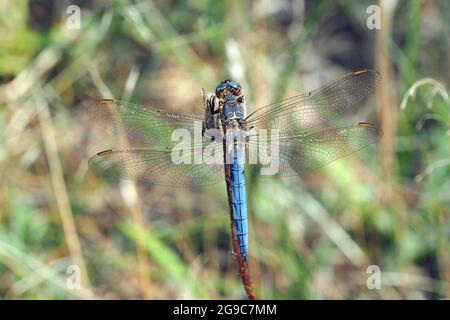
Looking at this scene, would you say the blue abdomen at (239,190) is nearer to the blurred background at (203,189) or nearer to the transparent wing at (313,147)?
the transparent wing at (313,147)

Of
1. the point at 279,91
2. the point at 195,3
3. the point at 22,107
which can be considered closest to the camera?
the point at 279,91

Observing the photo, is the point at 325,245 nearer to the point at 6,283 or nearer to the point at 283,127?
the point at 283,127

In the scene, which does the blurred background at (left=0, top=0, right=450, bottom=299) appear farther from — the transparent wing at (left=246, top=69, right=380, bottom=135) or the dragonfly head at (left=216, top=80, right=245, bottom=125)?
the dragonfly head at (left=216, top=80, right=245, bottom=125)

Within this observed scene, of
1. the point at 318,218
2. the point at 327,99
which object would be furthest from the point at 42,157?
the point at 327,99

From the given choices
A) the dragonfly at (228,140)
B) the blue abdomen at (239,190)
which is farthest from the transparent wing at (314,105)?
the blue abdomen at (239,190)

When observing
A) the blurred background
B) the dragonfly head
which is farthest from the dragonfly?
the blurred background

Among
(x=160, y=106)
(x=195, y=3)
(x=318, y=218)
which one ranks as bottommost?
(x=318, y=218)
